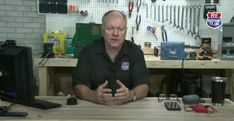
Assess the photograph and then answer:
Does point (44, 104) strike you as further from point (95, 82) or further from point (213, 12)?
point (213, 12)

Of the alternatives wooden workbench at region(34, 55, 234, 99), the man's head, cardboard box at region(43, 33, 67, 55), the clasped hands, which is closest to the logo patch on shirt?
the man's head

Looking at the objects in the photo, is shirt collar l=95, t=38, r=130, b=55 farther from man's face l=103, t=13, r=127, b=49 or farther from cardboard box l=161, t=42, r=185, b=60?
cardboard box l=161, t=42, r=185, b=60

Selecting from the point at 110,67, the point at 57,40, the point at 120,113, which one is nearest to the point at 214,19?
the point at 57,40

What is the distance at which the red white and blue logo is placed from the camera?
3949 millimetres

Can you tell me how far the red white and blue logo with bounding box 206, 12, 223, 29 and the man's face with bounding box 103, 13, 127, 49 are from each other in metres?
1.86

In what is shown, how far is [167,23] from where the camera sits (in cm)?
401

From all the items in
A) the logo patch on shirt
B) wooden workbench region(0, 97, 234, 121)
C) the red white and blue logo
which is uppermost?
the red white and blue logo

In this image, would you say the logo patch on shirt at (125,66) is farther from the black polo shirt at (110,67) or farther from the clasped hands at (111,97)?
the clasped hands at (111,97)

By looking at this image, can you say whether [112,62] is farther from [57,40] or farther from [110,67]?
[57,40]

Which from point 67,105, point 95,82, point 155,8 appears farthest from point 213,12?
point 67,105

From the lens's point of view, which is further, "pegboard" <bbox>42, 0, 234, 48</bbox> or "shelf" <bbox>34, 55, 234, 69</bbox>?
"pegboard" <bbox>42, 0, 234, 48</bbox>

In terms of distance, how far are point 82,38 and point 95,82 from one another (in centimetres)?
118

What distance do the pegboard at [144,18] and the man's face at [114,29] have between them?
1551 millimetres

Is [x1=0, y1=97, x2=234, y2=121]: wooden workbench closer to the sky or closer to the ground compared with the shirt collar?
closer to the ground
